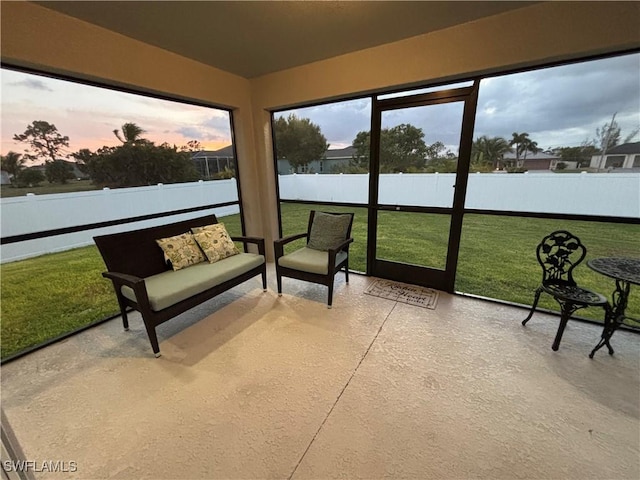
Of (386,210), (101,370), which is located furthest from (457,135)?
(101,370)

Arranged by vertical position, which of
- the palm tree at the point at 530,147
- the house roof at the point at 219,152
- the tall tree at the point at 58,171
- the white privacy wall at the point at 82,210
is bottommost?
the white privacy wall at the point at 82,210

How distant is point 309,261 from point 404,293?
1.20m

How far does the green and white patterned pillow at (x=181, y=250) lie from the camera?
102 inches

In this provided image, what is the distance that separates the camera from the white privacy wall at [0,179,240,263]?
2.09m

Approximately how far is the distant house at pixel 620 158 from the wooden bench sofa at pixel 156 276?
3.36 meters

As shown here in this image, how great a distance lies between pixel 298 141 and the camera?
3.83 metres

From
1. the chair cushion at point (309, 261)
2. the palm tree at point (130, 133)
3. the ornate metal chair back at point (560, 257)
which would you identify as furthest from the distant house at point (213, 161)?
the ornate metal chair back at point (560, 257)

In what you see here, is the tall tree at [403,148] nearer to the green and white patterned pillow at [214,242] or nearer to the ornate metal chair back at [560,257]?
the ornate metal chair back at [560,257]

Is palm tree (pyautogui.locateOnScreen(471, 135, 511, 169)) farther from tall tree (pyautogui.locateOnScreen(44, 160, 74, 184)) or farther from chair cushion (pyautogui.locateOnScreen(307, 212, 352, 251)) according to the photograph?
tall tree (pyautogui.locateOnScreen(44, 160, 74, 184))

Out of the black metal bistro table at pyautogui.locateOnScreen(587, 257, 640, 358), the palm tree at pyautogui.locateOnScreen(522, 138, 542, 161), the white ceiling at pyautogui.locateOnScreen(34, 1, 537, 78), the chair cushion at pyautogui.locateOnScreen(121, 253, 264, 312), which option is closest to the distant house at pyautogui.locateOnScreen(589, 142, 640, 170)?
the palm tree at pyautogui.locateOnScreen(522, 138, 542, 161)

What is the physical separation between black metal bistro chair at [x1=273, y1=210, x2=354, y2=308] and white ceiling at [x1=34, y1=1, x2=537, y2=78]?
1.80 m

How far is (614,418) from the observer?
4.87ft

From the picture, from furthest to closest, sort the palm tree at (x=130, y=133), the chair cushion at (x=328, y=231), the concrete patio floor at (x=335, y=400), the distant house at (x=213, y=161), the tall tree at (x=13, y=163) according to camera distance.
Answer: the distant house at (x=213, y=161) → the chair cushion at (x=328, y=231) → the palm tree at (x=130, y=133) → the tall tree at (x=13, y=163) → the concrete patio floor at (x=335, y=400)

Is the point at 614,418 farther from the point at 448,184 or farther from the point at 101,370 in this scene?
the point at 101,370
